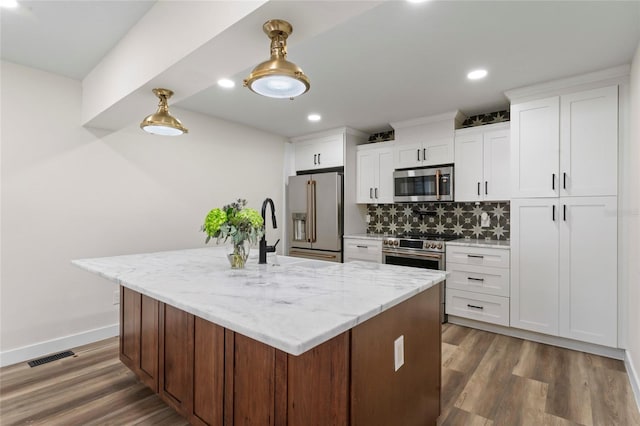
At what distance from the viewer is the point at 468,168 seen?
11.8 feet

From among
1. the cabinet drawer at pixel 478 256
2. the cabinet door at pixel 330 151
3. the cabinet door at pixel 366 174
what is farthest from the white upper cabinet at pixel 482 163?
the cabinet door at pixel 330 151

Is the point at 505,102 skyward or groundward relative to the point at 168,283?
skyward

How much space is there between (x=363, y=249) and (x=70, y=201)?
3141 mm

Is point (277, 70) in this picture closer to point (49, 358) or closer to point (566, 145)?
point (566, 145)

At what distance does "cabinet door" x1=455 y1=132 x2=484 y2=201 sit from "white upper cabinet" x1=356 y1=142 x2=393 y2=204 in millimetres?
845

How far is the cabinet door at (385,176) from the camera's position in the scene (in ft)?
13.8

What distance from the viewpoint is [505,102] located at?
3.36 m

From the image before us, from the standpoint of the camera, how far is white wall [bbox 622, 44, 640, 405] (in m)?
2.16

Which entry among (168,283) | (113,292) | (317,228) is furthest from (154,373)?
(317,228)

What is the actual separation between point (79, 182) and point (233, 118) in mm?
1802

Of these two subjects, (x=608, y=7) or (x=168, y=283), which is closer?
(x=168, y=283)

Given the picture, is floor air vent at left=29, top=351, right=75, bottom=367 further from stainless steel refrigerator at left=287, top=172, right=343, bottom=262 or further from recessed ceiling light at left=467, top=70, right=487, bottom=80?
recessed ceiling light at left=467, top=70, right=487, bottom=80

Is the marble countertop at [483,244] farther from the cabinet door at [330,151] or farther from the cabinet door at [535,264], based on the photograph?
the cabinet door at [330,151]

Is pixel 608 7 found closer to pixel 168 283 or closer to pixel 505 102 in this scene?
pixel 505 102
